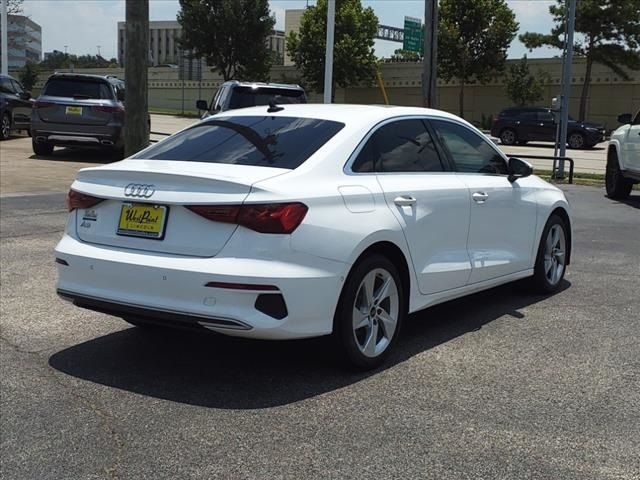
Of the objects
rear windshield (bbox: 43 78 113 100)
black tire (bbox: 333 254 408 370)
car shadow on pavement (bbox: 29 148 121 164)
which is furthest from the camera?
car shadow on pavement (bbox: 29 148 121 164)

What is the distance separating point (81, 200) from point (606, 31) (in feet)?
139

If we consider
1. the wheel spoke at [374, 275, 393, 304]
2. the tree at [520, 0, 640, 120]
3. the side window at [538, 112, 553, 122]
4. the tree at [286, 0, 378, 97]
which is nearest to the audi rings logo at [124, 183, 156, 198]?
the wheel spoke at [374, 275, 393, 304]

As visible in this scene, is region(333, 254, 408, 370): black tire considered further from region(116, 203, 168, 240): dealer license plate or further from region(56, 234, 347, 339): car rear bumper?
region(116, 203, 168, 240): dealer license plate

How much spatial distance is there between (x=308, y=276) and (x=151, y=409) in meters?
1.08

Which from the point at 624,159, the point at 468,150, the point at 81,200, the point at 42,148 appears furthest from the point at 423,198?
the point at 42,148

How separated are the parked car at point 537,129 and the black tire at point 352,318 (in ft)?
101

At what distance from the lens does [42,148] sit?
1836 centimetres

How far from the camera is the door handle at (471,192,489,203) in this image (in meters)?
5.64

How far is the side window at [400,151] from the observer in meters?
4.96

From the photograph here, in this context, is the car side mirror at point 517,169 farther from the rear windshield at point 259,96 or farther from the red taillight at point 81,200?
the rear windshield at point 259,96

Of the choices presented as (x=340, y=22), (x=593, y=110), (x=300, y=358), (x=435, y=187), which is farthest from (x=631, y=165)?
(x=340, y=22)

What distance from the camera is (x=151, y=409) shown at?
4.12m

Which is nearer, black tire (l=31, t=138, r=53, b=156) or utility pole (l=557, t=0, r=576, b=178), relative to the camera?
utility pole (l=557, t=0, r=576, b=178)

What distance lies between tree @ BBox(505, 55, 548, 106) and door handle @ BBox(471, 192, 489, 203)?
4350cm
